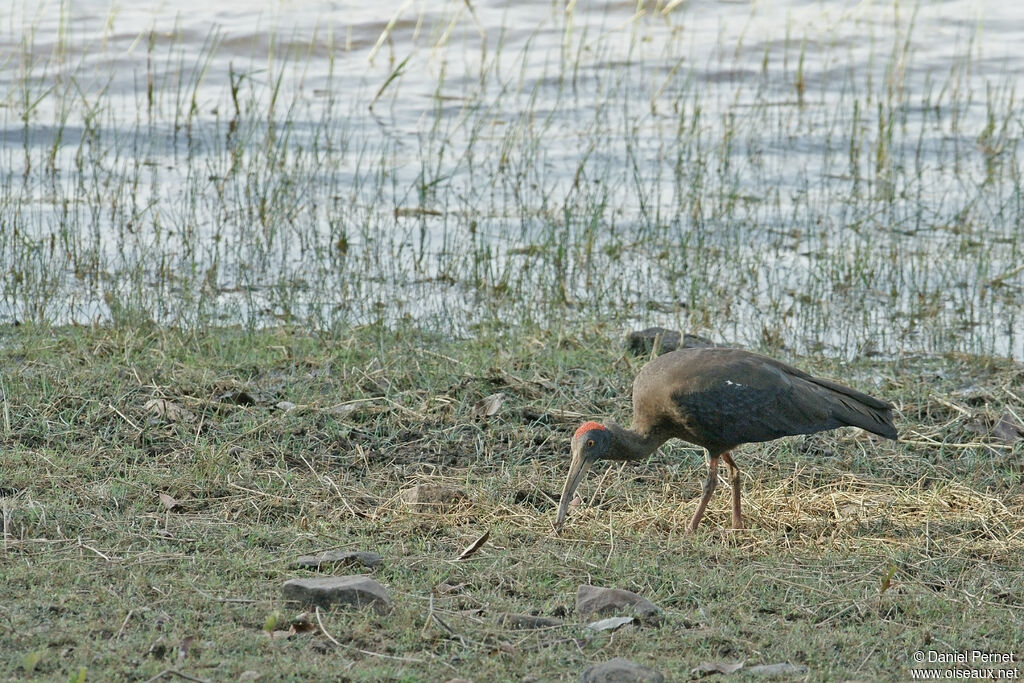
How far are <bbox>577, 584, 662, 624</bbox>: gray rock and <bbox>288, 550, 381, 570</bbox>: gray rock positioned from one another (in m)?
0.77

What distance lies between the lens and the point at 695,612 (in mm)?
4207

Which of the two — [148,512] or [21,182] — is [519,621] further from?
[21,182]

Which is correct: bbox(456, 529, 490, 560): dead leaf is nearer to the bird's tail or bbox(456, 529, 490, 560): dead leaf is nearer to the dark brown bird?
the dark brown bird

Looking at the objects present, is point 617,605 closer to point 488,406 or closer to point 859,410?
point 859,410

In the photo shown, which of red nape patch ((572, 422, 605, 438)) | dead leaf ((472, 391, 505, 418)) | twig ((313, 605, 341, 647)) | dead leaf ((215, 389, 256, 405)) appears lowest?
dead leaf ((215, 389, 256, 405))

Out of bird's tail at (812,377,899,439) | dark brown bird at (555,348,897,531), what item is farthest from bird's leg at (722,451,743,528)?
bird's tail at (812,377,899,439)

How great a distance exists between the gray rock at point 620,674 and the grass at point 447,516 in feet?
0.38

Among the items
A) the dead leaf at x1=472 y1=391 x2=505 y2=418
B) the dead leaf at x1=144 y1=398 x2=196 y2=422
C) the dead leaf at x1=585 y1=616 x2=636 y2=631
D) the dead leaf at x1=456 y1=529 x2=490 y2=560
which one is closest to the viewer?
the dead leaf at x1=585 y1=616 x2=636 y2=631

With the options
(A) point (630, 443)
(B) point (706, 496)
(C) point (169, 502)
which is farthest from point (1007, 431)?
(C) point (169, 502)

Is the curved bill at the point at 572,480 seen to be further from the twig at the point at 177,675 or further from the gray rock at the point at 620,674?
the twig at the point at 177,675

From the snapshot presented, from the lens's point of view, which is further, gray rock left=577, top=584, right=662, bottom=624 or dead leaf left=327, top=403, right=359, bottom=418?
dead leaf left=327, top=403, right=359, bottom=418

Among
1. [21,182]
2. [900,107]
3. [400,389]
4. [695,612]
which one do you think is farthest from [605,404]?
[900,107]

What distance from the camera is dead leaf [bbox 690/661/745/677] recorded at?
3.73 m

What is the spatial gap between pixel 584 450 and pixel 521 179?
18.1 feet
